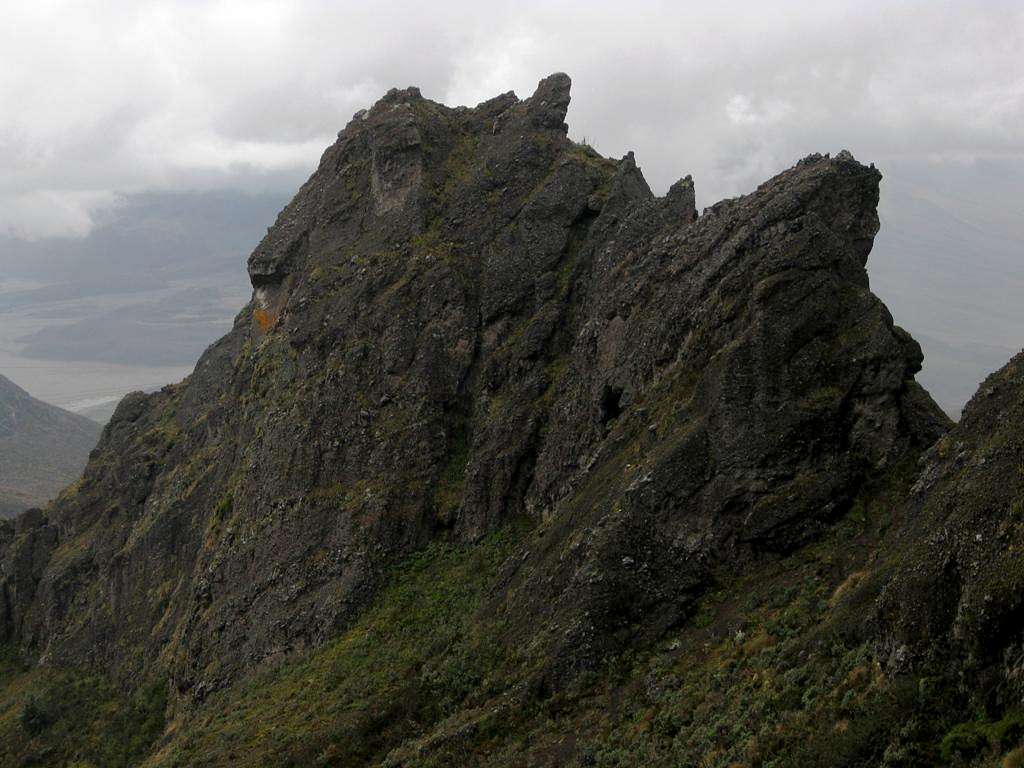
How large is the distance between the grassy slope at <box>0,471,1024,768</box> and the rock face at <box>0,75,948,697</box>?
1.18m

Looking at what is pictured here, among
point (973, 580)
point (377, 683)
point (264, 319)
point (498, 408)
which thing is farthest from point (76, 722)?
point (973, 580)

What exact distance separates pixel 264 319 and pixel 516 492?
24.2 meters

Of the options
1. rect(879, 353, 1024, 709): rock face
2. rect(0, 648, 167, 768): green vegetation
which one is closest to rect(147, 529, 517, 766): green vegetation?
rect(0, 648, 167, 768): green vegetation

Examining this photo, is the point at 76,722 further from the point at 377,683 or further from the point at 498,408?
the point at 498,408

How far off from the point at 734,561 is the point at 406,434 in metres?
19.5

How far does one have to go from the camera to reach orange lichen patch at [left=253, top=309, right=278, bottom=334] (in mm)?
56516

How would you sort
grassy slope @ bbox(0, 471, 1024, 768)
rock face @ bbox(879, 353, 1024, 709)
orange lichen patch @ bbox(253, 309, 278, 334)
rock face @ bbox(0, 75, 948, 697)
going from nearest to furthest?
1. rock face @ bbox(879, 353, 1024, 709)
2. grassy slope @ bbox(0, 471, 1024, 768)
3. rock face @ bbox(0, 75, 948, 697)
4. orange lichen patch @ bbox(253, 309, 278, 334)

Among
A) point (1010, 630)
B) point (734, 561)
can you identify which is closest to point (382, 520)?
point (734, 561)

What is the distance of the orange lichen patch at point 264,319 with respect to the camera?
185ft

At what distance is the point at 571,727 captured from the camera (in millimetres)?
25719

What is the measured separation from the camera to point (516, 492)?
4022 cm

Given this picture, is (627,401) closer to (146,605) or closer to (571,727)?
(571,727)

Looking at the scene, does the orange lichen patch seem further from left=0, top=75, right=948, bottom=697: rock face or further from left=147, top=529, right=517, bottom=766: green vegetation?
left=147, top=529, right=517, bottom=766: green vegetation

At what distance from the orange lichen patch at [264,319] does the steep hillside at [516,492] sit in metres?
0.23
